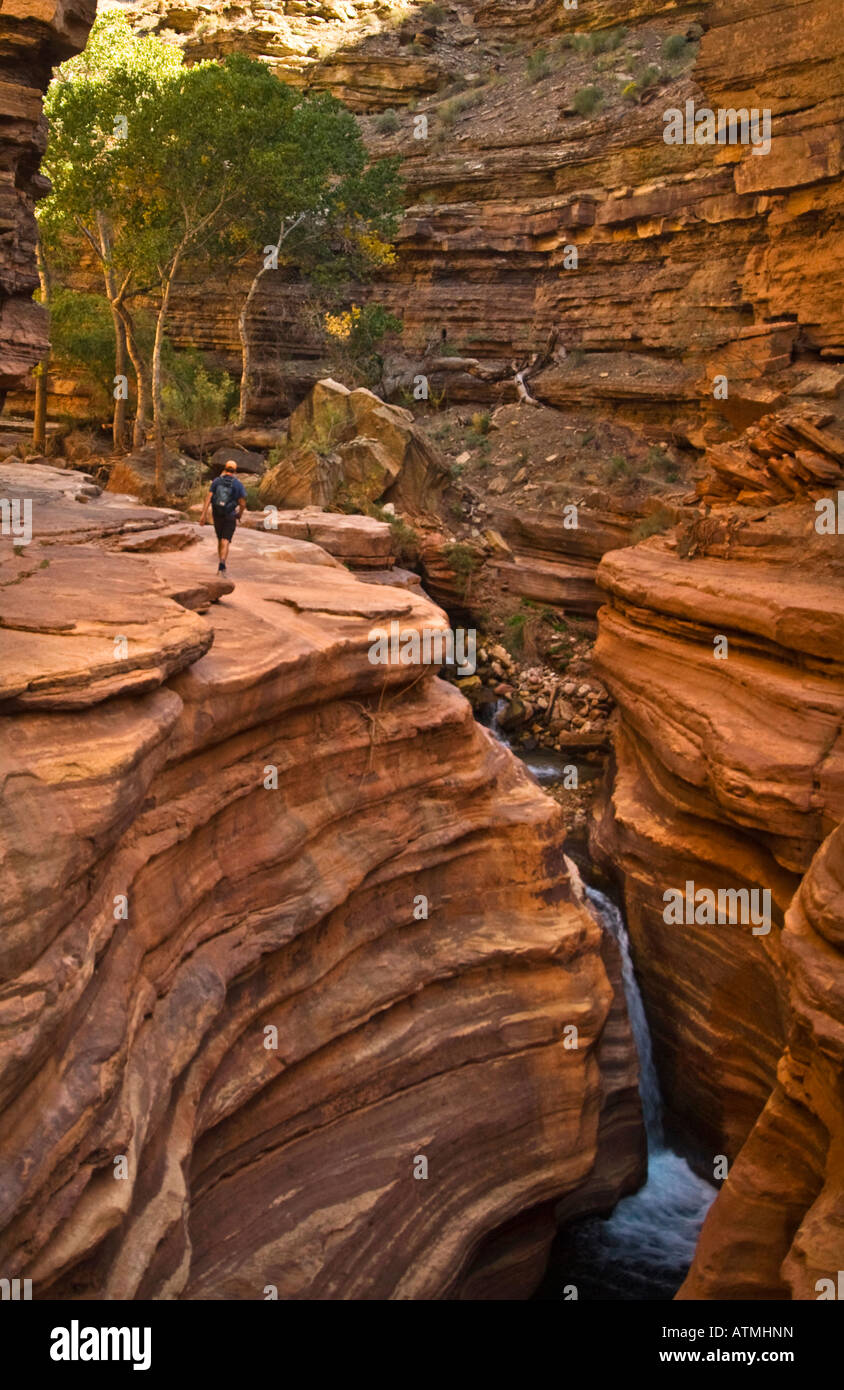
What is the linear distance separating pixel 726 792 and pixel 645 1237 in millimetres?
4769

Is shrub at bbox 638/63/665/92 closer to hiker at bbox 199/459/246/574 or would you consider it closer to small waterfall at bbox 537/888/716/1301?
hiker at bbox 199/459/246/574

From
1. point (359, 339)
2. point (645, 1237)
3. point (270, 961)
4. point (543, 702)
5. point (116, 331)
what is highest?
point (359, 339)

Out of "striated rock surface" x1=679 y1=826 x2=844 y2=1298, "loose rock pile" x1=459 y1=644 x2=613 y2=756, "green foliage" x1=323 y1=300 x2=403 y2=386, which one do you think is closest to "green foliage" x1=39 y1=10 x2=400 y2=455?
"green foliage" x1=323 y1=300 x2=403 y2=386

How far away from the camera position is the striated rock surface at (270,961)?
616 cm

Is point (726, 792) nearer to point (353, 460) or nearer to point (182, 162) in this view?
point (353, 460)

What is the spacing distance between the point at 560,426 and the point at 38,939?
26.1 m

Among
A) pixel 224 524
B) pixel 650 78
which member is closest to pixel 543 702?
pixel 224 524

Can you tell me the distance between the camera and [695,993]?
13.2m

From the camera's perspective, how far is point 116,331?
91.2 ft

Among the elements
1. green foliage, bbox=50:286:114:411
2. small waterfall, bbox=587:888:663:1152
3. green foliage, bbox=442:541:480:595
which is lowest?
small waterfall, bbox=587:888:663:1152

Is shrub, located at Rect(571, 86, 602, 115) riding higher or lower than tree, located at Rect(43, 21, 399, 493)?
higher

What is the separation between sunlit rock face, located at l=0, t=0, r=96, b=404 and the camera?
38.0 feet

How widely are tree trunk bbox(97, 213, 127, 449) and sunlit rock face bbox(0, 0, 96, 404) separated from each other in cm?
1323

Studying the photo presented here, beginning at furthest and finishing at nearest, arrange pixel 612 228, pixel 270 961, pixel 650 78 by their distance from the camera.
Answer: pixel 650 78, pixel 612 228, pixel 270 961
